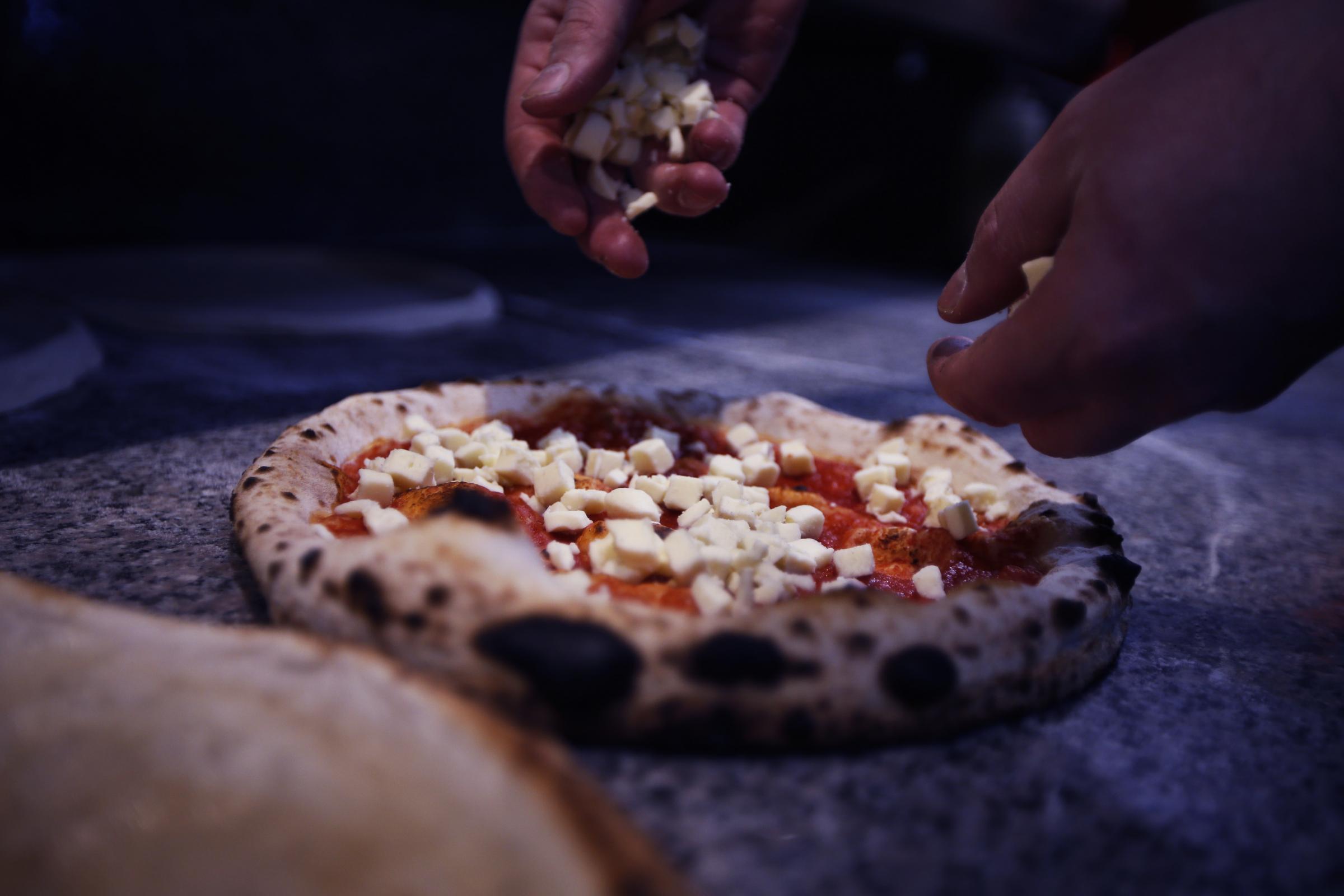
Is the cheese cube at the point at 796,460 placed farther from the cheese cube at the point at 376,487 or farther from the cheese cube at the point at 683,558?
the cheese cube at the point at 376,487

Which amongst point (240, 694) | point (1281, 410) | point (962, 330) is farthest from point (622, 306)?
point (240, 694)

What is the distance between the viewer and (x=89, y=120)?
321 cm

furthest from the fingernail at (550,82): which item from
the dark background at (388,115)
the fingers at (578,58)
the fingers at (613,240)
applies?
the dark background at (388,115)

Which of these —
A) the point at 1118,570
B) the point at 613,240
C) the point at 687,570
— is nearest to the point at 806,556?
the point at 687,570

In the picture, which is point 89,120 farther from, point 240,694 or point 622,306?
point 240,694

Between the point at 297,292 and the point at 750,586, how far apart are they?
241 cm

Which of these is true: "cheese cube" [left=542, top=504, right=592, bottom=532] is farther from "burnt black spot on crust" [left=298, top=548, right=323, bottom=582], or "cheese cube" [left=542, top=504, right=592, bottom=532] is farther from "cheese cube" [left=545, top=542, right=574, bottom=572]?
"burnt black spot on crust" [left=298, top=548, right=323, bottom=582]

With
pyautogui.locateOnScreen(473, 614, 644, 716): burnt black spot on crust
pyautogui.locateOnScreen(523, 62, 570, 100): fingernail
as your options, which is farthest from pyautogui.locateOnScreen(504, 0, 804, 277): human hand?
pyautogui.locateOnScreen(473, 614, 644, 716): burnt black spot on crust

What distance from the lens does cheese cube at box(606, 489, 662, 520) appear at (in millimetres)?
1170

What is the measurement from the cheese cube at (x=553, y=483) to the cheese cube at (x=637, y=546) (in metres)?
0.23

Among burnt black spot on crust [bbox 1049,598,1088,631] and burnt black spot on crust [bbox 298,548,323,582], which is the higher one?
burnt black spot on crust [bbox 1049,598,1088,631]

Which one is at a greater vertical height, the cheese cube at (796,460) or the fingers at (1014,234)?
the fingers at (1014,234)

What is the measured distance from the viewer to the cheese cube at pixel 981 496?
140 centimetres

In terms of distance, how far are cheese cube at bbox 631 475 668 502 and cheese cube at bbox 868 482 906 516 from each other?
35 centimetres
